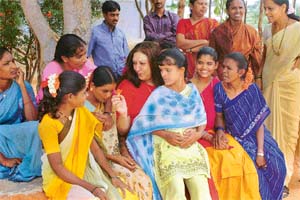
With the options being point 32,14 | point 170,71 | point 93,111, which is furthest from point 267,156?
point 32,14

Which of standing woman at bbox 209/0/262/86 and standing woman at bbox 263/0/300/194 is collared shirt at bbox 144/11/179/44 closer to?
standing woman at bbox 209/0/262/86

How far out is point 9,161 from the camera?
3.08m

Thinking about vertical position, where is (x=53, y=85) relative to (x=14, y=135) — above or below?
above

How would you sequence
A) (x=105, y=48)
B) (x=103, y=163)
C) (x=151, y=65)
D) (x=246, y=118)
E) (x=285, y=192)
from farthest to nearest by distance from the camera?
(x=105, y=48) → (x=285, y=192) → (x=246, y=118) → (x=151, y=65) → (x=103, y=163)

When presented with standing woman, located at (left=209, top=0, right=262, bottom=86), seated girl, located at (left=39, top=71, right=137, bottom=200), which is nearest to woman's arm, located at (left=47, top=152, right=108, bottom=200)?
seated girl, located at (left=39, top=71, right=137, bottom=200)

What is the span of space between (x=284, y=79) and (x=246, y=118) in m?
1.14

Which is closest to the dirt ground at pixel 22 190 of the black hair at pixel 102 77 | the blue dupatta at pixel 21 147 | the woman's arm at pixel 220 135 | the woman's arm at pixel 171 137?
the blue dupatta at pixel 21 147

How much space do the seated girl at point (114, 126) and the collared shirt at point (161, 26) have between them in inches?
83.3

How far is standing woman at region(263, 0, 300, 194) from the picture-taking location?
435cm

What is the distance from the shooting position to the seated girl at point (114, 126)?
10.0 feet

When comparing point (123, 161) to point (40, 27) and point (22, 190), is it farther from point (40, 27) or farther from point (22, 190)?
point (40, 27)

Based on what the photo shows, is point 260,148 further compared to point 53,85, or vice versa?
point 260,148

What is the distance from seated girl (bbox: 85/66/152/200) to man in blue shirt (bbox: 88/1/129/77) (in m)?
1.99

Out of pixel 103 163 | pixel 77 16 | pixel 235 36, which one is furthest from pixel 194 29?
pixel 103 163
